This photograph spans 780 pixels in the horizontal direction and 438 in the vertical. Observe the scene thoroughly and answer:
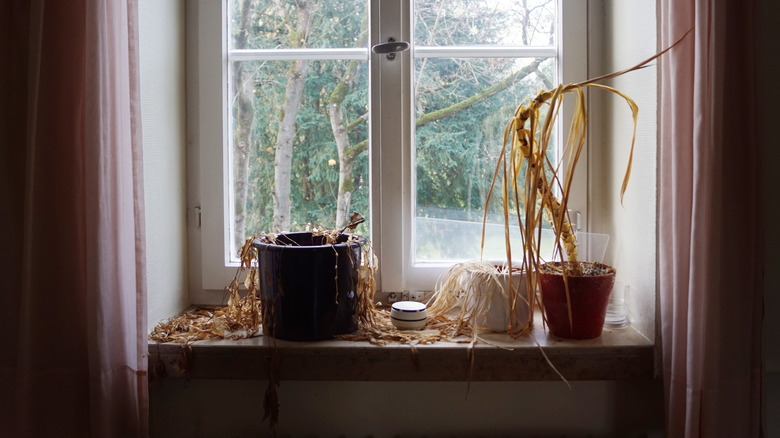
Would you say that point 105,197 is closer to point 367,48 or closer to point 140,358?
point 140,358

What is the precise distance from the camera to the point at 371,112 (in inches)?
56.2

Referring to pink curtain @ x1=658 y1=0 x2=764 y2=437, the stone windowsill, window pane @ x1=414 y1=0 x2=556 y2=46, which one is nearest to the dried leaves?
the stone windowsill

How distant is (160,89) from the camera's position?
132 cm

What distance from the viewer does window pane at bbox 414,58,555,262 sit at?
1433mm

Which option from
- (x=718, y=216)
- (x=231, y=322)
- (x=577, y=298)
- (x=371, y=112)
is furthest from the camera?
(x=371, y=112)

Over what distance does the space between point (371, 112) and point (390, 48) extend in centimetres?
15

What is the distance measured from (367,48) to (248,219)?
1.67 ft

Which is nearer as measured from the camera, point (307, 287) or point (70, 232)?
point (70, 232)

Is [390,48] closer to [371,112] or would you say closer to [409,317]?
[371,112]

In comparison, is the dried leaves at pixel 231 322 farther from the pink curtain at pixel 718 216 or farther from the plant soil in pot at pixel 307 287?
the pink curtain at pixel 718 216

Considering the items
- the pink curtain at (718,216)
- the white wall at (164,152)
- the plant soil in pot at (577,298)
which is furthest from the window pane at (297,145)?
the pink curtain at (718,216)

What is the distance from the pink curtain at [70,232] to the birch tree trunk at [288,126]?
0.43 m

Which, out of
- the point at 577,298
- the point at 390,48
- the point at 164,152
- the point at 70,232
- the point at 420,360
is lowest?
the point at 420,360

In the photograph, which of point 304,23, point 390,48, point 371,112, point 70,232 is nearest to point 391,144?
point 371,112
